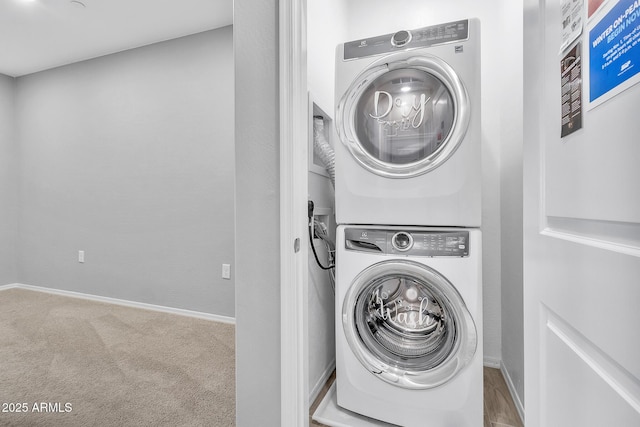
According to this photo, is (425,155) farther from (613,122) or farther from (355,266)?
(613,122)

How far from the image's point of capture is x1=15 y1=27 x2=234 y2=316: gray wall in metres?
2.89

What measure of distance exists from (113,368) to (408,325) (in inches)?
72.1

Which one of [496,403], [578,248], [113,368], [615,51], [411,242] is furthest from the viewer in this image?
[113,368]

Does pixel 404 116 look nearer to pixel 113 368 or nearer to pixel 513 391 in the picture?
pixel 513 391

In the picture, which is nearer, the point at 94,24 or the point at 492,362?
the point at 492,362

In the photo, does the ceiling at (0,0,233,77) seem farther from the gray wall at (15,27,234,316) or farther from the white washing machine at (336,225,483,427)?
the white washing machine at (336,225,483,427)

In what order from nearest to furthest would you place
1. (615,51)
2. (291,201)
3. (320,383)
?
1. (615,51)
2. (291,201)
3. (320,383)

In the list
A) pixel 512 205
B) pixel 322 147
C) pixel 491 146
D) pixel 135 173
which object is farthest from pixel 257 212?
pixel 135 173

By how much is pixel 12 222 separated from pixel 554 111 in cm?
529

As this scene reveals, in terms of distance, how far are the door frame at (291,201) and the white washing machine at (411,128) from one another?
0.43 meters

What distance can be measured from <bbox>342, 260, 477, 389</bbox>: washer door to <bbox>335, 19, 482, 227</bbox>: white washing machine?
268mm

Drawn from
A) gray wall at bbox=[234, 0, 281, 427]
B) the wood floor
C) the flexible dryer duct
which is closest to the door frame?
gray wall at bbox=[234, 0, 281, 427]

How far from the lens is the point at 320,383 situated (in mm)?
1794

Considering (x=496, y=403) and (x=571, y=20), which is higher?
(x=571, y=20)
